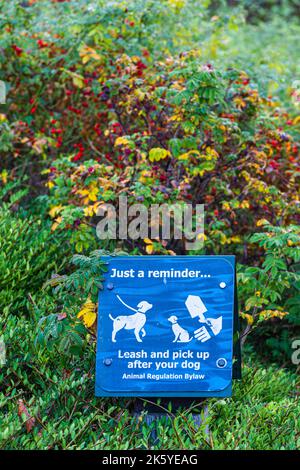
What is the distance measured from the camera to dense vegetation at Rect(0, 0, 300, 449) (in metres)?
3.72

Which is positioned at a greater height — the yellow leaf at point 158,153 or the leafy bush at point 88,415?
the yellow leaf at point 158,153

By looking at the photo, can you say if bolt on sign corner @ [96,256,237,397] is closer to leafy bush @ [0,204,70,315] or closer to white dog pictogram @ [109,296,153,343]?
white dog pictogram @ [109,296,153,343]

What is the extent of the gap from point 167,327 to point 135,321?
0.17 meters

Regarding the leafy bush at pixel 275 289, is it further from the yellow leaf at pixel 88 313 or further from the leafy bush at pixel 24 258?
the leafy bush at pixel 24 258

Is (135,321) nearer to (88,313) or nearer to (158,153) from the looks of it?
(88,313)

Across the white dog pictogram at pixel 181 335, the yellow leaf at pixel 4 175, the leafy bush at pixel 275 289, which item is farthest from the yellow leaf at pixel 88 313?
the yellow leaf at pixel 4 175

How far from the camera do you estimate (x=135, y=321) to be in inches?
142

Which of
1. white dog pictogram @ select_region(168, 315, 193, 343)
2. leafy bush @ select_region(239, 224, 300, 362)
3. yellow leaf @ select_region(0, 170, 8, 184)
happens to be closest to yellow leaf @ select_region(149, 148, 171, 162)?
leafy bush @ select_region(239, 224, 300, 362)

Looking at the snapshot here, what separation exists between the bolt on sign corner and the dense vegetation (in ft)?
0.55

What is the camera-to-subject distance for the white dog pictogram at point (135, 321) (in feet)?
11.8

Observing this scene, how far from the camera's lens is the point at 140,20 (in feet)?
20.1
